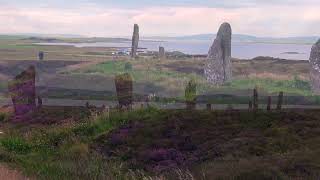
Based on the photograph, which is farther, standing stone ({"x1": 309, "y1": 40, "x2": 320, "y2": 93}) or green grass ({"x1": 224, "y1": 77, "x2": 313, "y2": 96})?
standing stone ({"x1": 309, "y1": 40, "x2": 320, "y2": 93})

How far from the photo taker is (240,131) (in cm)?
2053

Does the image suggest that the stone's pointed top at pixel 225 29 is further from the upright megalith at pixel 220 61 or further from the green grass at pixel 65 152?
the green grass at pixel 65 152

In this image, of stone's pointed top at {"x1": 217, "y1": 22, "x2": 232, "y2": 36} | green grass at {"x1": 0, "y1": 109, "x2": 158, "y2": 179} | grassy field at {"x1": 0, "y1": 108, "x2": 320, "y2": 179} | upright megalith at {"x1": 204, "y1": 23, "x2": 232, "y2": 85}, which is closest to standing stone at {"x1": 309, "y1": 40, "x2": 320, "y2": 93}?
upright megalith at {"x1": 204, "y1": 23, "x2": 232, "y2": 85}

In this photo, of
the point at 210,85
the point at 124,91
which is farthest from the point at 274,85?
the point at 124,91

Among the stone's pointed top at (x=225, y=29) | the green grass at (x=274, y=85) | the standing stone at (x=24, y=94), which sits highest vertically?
the stone's pointed top at (x=225, y=29)

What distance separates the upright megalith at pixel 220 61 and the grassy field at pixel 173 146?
37.0 metres

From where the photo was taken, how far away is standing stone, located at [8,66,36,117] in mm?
32750

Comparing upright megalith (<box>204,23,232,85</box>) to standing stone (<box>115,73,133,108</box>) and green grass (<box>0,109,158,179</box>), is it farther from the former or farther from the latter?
green grass (<box>0,109,158,179</box>)

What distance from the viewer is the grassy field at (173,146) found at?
14156 millimetres

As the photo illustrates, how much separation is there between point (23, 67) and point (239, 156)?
6093 centimetres

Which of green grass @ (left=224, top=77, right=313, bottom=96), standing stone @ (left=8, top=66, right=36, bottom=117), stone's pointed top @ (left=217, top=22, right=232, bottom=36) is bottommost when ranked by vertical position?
green grass @ (left=224, top=77, right=313, bottom=96)

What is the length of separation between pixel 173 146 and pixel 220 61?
44.9m

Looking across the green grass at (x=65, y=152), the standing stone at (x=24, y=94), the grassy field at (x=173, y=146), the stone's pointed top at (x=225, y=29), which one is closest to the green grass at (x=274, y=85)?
the stone's pointed top at (x=225, y=29)

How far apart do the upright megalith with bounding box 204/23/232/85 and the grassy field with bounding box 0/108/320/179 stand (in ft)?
121
